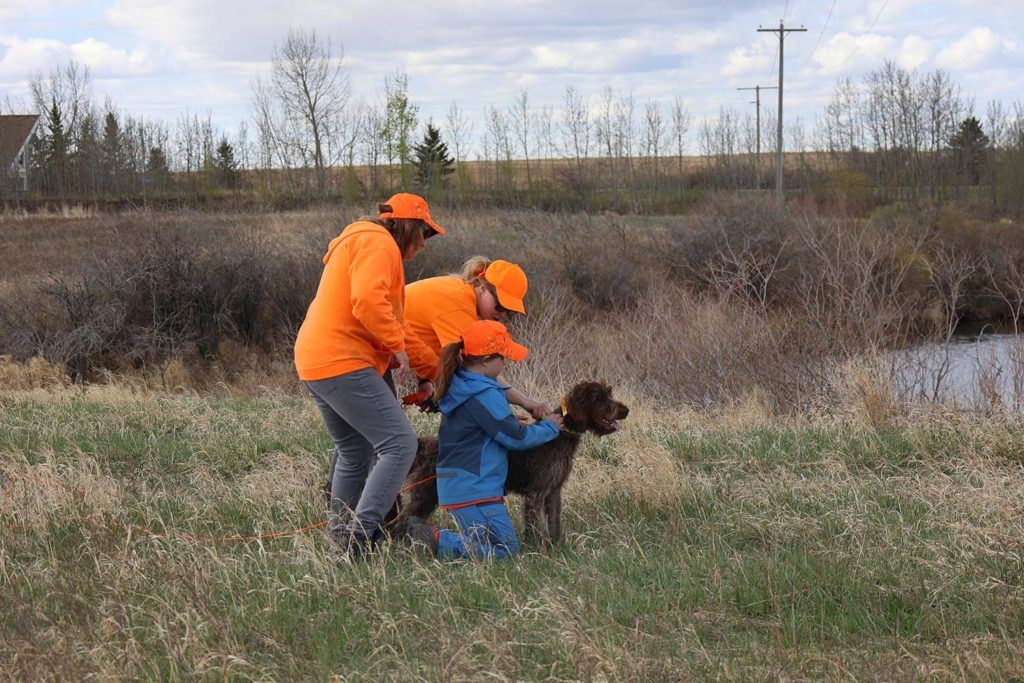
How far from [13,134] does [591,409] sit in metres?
54.1

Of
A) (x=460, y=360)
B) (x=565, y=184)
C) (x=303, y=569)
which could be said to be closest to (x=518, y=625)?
(x=303, y=569)

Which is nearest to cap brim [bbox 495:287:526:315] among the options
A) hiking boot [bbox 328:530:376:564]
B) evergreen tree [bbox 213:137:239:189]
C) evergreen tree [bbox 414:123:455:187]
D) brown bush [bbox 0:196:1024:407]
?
hiking boot [bbox 328:530:376:564]

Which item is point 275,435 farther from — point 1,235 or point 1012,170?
point 1012,170

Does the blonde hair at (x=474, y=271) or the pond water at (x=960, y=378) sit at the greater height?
the blonde hair at (x=474, y=271)

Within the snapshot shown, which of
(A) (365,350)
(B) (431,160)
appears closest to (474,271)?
(A) (365,350)

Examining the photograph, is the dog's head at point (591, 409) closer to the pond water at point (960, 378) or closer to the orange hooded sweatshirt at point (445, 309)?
the orange hooded sweatshirt at point (445, 309)

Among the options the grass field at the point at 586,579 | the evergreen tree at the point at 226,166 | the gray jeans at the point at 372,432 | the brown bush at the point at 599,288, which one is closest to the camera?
the grass field at the point at 586,579

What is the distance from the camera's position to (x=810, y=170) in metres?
54.7

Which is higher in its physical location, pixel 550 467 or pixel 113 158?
pixel 113 158

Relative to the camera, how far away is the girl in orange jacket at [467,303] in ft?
18.2

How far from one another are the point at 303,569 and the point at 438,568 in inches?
24.9

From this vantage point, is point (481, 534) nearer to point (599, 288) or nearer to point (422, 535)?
point (422, 535)

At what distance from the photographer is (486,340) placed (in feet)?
17.0

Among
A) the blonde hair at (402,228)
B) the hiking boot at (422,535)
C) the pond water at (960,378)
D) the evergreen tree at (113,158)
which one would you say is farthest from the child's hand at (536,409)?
the evergreen tree at (113,158)
